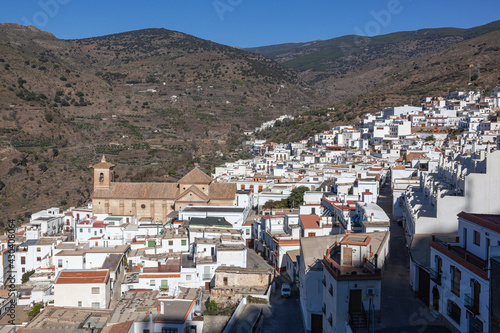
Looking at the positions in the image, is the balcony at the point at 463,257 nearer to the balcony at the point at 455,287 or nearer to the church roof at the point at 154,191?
the balcony at the point at 455,287

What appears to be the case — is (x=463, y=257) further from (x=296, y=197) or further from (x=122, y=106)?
(x=122, y=106)

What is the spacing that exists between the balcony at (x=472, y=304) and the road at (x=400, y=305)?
3.26ft

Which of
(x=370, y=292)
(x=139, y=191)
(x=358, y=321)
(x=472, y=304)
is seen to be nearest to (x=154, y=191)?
(x=139, y=191)

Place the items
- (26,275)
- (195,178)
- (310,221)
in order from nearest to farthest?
1. (310,221)
2. (26,275)
3. (195,178)

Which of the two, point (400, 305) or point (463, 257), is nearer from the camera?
point (463, 257)

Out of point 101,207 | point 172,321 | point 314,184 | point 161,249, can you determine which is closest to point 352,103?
point 314,184

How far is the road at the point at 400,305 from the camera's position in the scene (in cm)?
977

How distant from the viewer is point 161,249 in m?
21.4

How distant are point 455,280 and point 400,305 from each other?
5.54 feet

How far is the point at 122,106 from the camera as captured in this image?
7012cm

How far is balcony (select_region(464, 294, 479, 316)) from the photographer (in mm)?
8621

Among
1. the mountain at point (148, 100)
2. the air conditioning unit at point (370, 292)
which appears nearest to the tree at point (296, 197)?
the mountain at point (148, 100)

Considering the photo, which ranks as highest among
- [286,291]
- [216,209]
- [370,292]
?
[370,292]

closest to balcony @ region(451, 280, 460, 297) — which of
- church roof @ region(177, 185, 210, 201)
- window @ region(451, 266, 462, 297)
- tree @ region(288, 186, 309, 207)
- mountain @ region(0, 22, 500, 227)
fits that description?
window @ region(451, 266, 462, 297)
